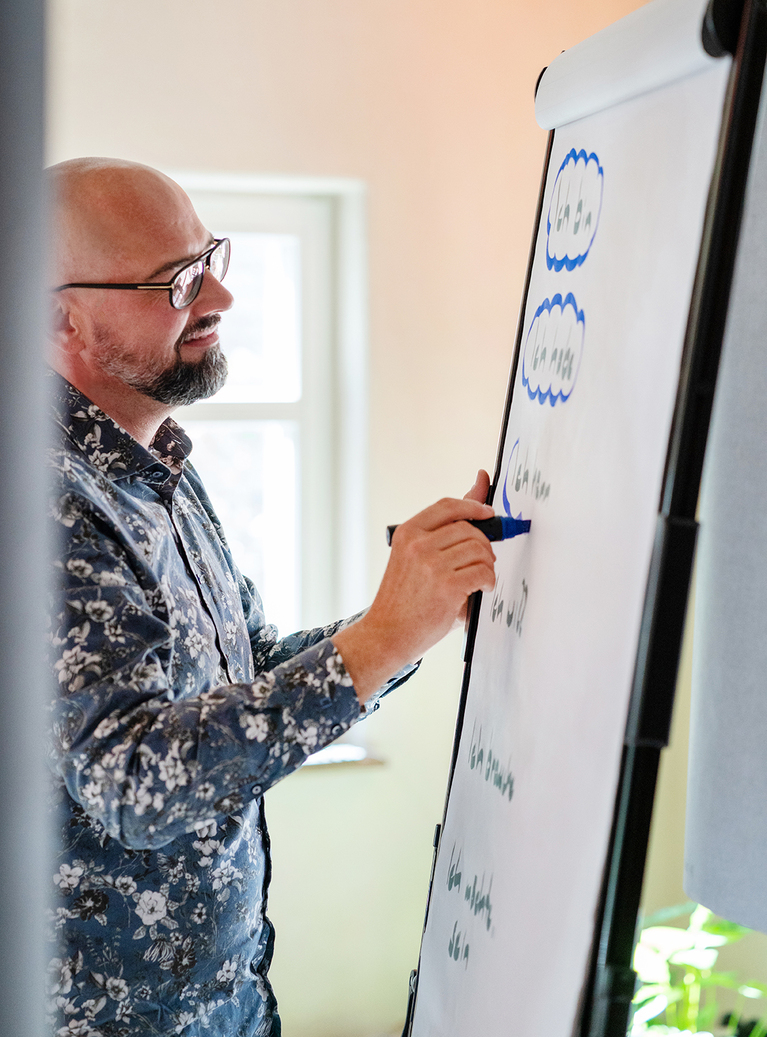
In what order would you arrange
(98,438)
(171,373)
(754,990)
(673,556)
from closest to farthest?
A: (673,556) → (98,438) → (171,373) → (754,990)

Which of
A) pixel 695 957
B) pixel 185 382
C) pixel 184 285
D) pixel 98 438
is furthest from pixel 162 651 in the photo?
pixel 695 957

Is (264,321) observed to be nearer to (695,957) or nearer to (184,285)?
(184,285)

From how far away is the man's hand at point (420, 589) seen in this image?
857 mm

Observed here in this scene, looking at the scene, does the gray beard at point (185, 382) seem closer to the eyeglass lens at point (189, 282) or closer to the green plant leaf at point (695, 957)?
the eyeglass lens at point (189, 282)

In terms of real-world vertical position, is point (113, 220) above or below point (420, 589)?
above

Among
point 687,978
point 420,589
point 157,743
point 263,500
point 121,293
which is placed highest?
point 121,293

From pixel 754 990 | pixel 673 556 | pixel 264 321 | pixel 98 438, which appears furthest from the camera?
pixel 264 321

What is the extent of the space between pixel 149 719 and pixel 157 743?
0.9 inches

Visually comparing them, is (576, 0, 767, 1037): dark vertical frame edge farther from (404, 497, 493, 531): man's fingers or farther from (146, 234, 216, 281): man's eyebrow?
(146, 234, 216, 281): man's eyebrow

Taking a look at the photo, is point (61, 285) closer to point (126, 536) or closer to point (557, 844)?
point (126, 536)

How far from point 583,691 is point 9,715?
0.60 m

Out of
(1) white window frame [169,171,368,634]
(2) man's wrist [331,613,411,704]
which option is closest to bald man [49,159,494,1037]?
(2) man's wrist [331,613,411,704]

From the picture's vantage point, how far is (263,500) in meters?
2.34

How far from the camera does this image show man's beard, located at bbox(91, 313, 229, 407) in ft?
3.88
